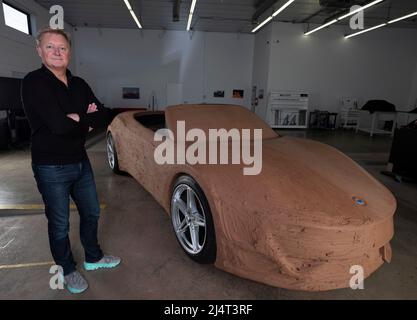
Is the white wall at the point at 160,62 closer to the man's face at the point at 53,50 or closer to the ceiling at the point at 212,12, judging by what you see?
the ceiling at the point at 212,12

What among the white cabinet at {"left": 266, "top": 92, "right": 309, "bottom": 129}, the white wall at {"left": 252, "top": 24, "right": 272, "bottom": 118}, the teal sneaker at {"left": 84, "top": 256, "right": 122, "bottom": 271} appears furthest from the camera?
the white wall at {"left": 252, "top": 24, "right": 272, "bottom": 118}

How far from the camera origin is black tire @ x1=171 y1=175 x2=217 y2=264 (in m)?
1.80

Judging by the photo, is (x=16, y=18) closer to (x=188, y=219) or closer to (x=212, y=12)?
(x=212, y=12)

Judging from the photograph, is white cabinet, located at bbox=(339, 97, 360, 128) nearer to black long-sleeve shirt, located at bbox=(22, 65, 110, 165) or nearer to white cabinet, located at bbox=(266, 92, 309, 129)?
white cabinet, located at bbox=(266, 92, 309, 129)

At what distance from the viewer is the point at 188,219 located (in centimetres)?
206

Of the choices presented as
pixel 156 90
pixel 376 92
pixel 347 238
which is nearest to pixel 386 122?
pixel 376 92

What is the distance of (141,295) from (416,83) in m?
15.4

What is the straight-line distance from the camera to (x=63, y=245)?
1.73m

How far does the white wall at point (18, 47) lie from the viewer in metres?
7.75

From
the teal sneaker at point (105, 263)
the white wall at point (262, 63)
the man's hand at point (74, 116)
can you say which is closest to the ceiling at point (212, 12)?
the white wall at point (262, 63)

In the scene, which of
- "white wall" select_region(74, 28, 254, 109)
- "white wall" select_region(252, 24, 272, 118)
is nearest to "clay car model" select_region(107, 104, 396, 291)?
"white wall" select_region(252, 24, 272, 118)

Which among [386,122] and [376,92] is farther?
[376,92]
